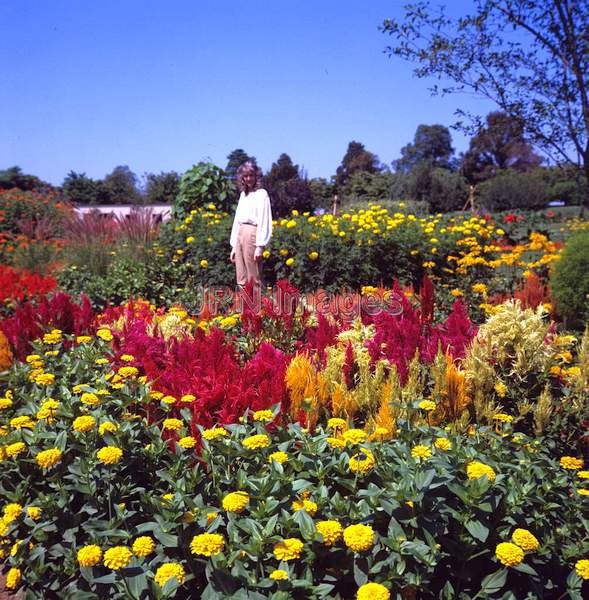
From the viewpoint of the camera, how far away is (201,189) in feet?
37.2

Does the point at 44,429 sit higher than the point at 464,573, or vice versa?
the point at 44,429

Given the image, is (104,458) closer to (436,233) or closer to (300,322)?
(300,322)

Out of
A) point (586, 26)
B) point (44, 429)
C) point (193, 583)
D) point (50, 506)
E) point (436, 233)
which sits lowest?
point (193, 583)

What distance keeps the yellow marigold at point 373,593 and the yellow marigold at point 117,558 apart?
2.21 ft

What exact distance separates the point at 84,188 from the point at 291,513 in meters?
44.4

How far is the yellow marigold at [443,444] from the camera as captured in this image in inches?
84.2

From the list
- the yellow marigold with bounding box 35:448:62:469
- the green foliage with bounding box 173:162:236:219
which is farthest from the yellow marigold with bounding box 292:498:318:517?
the green foliage with bounding box 173:162:236:219

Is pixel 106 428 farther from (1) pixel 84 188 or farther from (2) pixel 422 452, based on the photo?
(1) pixel 84 188

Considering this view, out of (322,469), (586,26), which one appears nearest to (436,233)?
(586,26)

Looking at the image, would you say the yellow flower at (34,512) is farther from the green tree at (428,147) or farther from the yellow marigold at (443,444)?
the green tree at (428,147)

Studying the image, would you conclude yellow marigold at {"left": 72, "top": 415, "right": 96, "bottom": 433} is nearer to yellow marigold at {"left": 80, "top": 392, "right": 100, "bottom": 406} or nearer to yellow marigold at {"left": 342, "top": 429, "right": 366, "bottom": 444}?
yellow marigold at {"left": 80, "top": 392, "right": 100, "bottom": 406}

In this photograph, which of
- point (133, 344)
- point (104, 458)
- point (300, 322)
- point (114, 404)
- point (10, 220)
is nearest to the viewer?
point (104, 458)

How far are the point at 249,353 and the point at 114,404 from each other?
52.0 inches

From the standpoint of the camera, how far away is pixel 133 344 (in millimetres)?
3188
